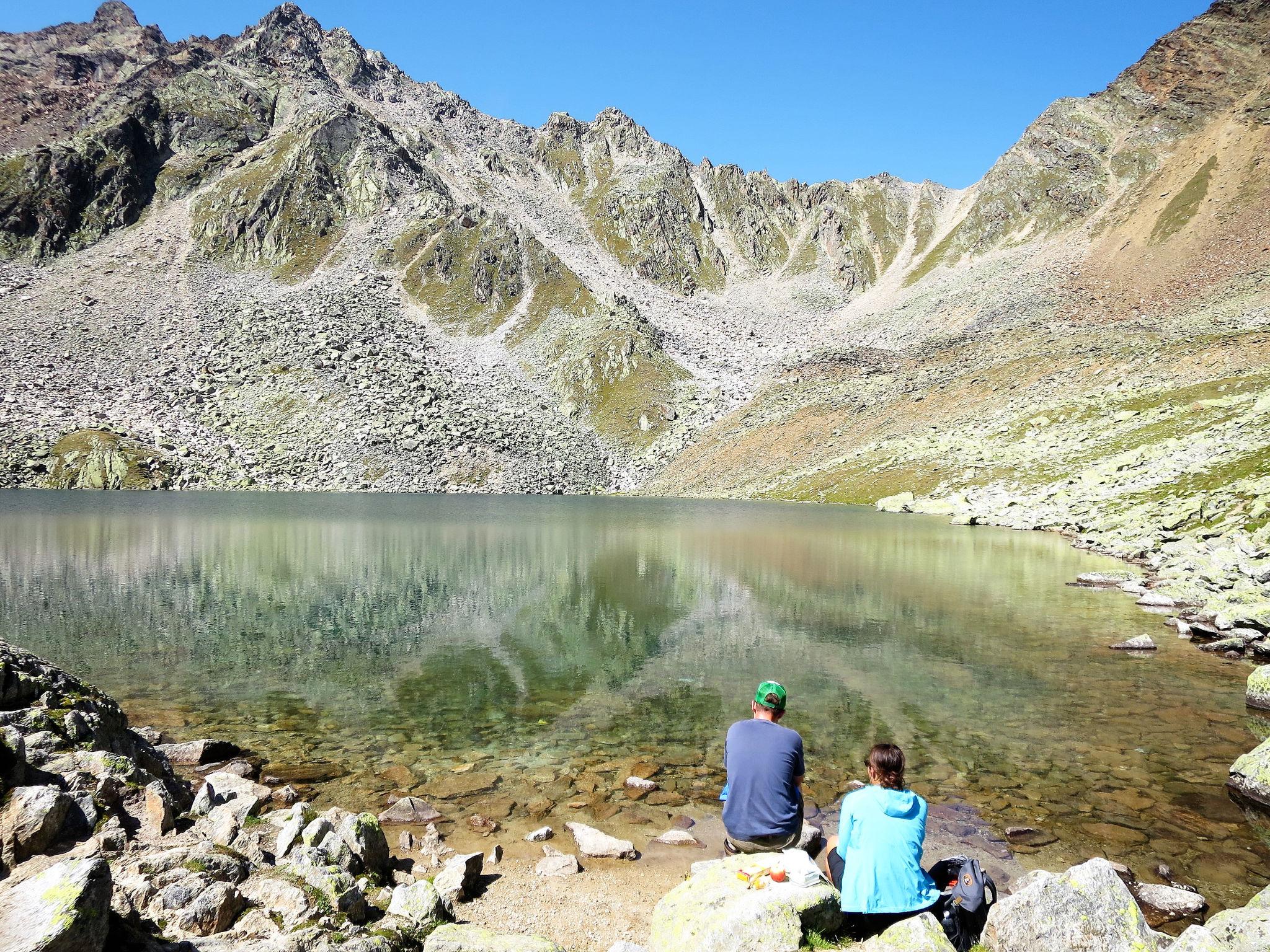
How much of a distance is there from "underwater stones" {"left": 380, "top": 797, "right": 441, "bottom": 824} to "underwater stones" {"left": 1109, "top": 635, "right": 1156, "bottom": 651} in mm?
21335

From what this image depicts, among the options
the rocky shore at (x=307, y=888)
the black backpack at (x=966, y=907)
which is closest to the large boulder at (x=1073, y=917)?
the rocky shore at (x=307, y=888)

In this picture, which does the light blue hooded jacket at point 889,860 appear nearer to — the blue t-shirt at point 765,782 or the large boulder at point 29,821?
the blue t-shirt at point 765,782

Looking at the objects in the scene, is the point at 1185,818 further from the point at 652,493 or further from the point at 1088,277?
the point at 1088,277

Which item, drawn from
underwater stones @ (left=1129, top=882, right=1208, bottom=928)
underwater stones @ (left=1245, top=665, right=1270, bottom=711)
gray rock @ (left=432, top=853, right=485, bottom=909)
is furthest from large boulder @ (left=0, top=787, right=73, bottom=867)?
underwater stones @ (left=1245, top=665, right=1270, bottom=711)

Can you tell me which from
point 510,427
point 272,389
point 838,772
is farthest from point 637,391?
point 838,772

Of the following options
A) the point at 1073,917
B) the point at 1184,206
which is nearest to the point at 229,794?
the point at 1073,917

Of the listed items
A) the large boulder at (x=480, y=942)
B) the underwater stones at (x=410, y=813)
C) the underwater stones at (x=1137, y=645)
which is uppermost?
the large boulder at (x=480, y=942)

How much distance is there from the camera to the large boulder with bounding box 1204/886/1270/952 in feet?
20.6

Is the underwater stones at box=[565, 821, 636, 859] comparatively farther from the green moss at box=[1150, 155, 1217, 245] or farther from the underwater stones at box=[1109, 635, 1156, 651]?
the green moss at box=[1150, 155, 1217, 245]

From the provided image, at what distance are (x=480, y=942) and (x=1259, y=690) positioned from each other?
762 inches

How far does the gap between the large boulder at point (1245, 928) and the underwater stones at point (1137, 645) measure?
59.1 ft

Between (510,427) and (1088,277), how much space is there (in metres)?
119

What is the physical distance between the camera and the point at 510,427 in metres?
128

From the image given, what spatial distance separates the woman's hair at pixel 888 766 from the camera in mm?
7527
